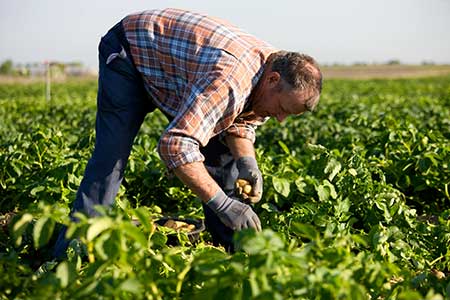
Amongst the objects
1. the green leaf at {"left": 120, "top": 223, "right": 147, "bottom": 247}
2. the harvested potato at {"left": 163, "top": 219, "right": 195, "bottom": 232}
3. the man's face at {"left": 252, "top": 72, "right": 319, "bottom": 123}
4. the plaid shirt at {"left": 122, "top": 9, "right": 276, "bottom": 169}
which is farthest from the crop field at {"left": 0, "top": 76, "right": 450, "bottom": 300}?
the man's face at {"left": 252, "top": 72, "right": 319, "bottom": 123}

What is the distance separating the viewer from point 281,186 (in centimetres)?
338

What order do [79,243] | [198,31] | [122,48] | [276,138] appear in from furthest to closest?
[276,138] < [122,48] < [198,31] < [79,243]

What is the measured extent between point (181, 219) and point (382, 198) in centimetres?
117

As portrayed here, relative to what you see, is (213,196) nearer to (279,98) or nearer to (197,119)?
(197,119)

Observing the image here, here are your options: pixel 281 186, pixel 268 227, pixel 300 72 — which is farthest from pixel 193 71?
pixel 281 186

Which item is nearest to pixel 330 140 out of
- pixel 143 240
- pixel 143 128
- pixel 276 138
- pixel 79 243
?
pixel 276 138

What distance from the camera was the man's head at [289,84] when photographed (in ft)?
8.07

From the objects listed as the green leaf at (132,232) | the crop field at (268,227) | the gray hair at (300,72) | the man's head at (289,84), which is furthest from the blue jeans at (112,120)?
the green leaf at (132,232)

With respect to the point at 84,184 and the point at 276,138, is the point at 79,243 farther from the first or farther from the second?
the point at 276,138

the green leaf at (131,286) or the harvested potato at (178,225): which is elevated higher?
the green leaf at (131,286)

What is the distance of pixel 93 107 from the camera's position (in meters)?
8.65

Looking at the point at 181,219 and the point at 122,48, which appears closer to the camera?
the point at 122,48

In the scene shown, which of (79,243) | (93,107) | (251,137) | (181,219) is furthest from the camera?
Answer: (93,107)

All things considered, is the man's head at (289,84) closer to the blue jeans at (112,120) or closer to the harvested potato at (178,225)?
the blue jeans at (112,120)
